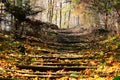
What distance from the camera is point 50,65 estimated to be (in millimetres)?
11984

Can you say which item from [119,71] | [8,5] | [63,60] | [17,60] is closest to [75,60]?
[63,60]

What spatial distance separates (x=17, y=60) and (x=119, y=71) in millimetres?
4963

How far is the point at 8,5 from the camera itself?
19.6 meters

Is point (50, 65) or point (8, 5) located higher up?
point (8, 5)

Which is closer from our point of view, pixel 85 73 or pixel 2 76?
pixel 2 76

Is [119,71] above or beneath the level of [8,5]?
beneath

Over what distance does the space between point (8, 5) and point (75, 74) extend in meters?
11.1

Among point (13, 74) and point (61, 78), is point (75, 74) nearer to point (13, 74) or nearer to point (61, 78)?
point (61, 78)

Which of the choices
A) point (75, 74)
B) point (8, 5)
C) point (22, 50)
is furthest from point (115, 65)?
point (8, 5)

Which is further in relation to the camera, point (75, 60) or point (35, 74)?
point (75, 60)

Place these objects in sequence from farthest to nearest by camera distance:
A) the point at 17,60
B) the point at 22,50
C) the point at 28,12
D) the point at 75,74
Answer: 1. the point at 28,12
2. the point at 22,50
3. the point at 17,60
4. the point at 75,74

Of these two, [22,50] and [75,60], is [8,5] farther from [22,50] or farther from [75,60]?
[75,60]

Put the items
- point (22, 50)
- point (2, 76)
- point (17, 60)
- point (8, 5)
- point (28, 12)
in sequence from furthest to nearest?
1. point (28, 12)
2. point (8, 5)
3. point (22, 50)
4. point (17, 60)
5. point (2, 76)

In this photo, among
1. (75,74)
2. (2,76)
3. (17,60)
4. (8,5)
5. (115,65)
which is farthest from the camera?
(8,5)
